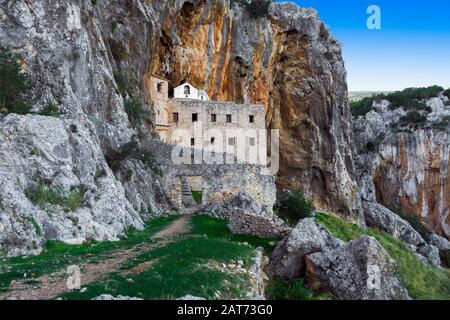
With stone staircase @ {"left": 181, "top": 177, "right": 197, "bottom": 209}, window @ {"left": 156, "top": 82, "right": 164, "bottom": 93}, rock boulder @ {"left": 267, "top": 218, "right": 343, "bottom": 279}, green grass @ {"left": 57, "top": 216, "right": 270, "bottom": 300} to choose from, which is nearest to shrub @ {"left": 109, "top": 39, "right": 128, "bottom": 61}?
window @ {"left": 156, "top": 82, "right": 164, "bottom": 93}

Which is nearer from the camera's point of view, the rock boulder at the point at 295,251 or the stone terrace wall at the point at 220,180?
the rock boulder at the point at 295,251

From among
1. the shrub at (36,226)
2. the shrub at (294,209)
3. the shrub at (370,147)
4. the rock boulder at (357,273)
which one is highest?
the shrub at (370,147)

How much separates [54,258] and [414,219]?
79317 millimetres

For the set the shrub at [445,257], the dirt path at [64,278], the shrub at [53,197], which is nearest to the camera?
the dirt path at [64,278]

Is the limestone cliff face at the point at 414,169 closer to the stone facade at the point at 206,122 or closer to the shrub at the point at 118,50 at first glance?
the stone facade at the point at 206,122

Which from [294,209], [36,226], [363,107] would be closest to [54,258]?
[36,226]

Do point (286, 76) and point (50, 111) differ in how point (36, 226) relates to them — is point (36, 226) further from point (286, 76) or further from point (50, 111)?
point (286, 76)

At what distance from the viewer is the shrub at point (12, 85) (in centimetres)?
2275

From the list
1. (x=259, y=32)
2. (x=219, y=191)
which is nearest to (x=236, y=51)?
(x=259, y=32)

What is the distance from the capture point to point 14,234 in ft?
49.4

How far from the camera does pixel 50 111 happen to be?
938 inches

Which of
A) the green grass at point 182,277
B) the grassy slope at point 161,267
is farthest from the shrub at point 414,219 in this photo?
the green grass at point 182,277

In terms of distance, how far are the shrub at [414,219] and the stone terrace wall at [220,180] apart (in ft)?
177
